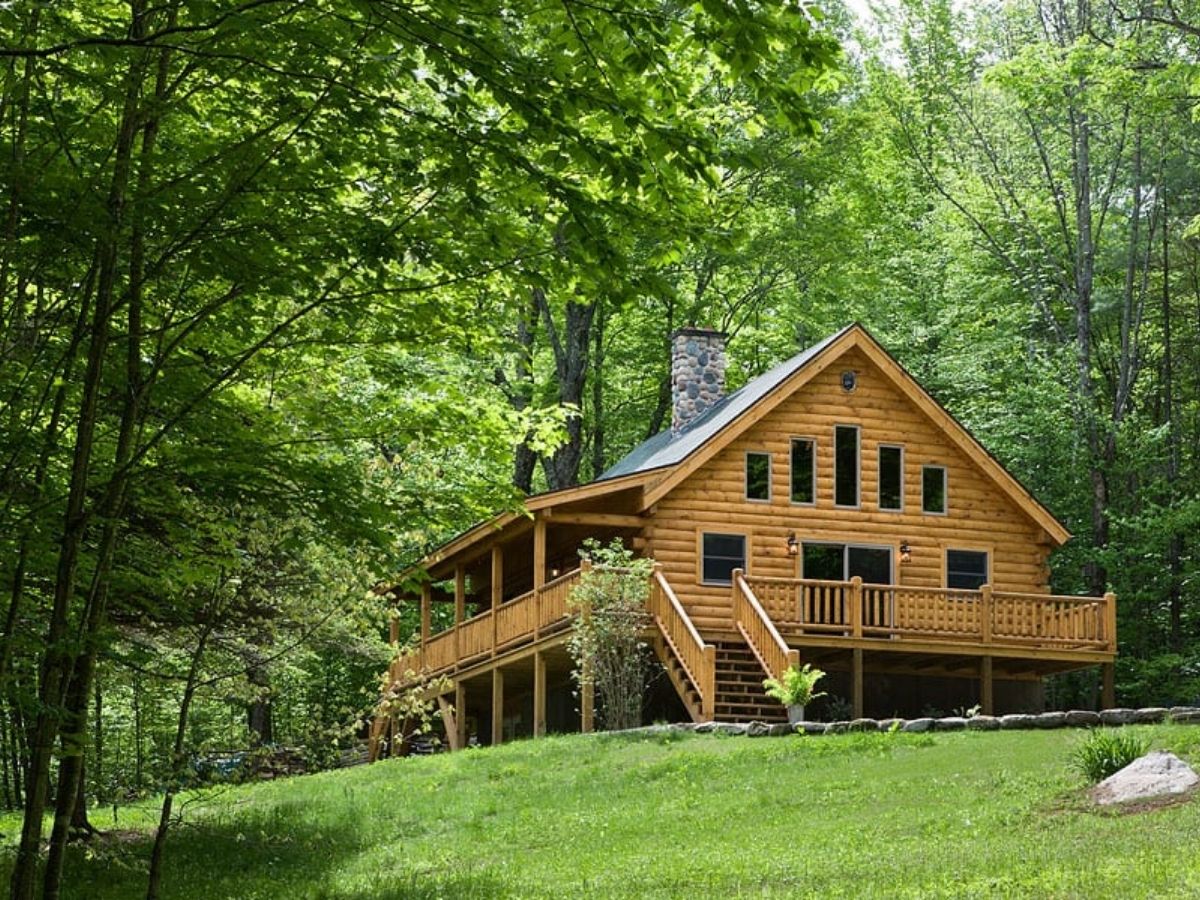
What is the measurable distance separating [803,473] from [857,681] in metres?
4.67

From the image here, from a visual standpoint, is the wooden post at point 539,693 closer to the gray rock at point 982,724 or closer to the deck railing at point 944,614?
the deck railing at point 944,614

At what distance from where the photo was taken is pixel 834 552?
88.9ft

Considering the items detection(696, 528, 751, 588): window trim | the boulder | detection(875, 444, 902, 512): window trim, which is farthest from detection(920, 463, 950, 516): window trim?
the boulder

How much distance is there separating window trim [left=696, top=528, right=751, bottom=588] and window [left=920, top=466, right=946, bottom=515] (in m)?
3.24

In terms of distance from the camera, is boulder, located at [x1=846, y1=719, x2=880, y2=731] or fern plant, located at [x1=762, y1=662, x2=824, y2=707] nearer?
boulder, located at [x1=846, y1=719, x2=880, y2=731]

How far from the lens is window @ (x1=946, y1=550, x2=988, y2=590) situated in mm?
27453

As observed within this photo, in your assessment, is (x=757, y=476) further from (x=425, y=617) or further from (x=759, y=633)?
(x=425, y=617)

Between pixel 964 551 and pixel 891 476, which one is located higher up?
pixel 891 476

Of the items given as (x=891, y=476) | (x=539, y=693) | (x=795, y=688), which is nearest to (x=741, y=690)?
(x=539, y=693)

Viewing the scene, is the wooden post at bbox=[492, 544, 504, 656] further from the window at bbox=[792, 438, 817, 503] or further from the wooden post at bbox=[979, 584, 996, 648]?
the wooden post at bbox=[979, 584, 996, 648]

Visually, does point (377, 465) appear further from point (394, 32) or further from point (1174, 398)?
point (1174, 398)

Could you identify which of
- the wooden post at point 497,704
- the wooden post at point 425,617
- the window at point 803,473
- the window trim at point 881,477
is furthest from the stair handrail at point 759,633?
the wooden post at point 425,617

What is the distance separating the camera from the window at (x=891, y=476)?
89.8 feet

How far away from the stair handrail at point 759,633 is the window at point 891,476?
11.9 feet
